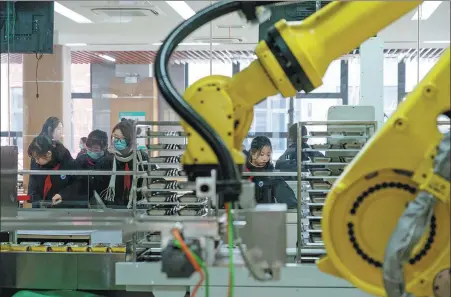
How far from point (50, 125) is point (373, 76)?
3.59m

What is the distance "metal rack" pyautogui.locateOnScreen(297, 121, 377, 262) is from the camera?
12.3 ft

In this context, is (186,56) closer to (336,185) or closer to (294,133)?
(294,133)

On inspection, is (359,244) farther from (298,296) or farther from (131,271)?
(131,271)

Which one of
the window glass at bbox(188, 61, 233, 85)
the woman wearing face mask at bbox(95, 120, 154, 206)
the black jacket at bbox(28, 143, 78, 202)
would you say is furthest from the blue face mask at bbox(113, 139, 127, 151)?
the window glass at bbox(188, 61, 233, 85)

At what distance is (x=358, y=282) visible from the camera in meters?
1.83

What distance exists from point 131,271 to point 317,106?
319 cm

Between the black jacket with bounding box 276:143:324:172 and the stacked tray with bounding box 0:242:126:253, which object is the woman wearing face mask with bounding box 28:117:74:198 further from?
the black jacket with bounding box 276:143:324:172

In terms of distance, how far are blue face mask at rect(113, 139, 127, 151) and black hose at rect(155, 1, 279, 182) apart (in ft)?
12.0

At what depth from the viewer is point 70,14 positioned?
5941 millimetres

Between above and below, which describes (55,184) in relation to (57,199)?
above

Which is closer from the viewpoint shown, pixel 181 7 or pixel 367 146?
pixel 367 146

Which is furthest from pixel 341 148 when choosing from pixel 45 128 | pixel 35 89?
pixel 35 89

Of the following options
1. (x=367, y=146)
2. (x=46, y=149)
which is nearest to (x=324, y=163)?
(x=367, y=146)

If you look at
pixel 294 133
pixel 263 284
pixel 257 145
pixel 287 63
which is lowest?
pixel 263 284
